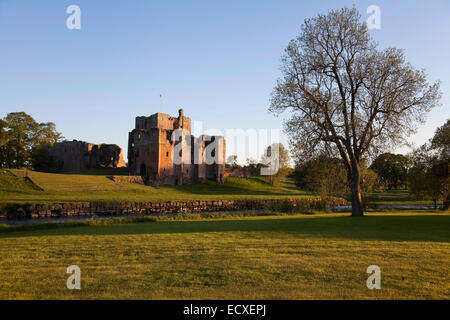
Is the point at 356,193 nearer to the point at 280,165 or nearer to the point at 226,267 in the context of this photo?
the point at 226,267

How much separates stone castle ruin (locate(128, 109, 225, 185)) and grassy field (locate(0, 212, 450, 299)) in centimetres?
4394

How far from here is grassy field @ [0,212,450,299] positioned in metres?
4.38

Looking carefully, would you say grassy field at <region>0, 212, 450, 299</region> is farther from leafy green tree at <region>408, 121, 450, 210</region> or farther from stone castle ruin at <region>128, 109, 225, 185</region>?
stone castle ruin at <region>128, 109, 225, 185</region>

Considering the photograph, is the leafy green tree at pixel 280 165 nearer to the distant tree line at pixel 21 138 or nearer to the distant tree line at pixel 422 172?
the distant tree line at pixel 422 172

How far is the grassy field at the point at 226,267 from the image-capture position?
14.4ft

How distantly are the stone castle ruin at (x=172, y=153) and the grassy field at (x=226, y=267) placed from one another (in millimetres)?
43940

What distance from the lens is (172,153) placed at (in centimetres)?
5522

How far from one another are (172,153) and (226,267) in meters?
50.6

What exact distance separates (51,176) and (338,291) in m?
41.2

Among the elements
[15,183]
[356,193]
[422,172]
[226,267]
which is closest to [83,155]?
[15,183]

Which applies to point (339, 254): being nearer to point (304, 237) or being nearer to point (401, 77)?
point (304, 237)

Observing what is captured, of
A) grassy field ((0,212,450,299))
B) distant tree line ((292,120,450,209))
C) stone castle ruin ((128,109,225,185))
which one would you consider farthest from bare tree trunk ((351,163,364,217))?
stone castle ruin ((128,109,225,185))
